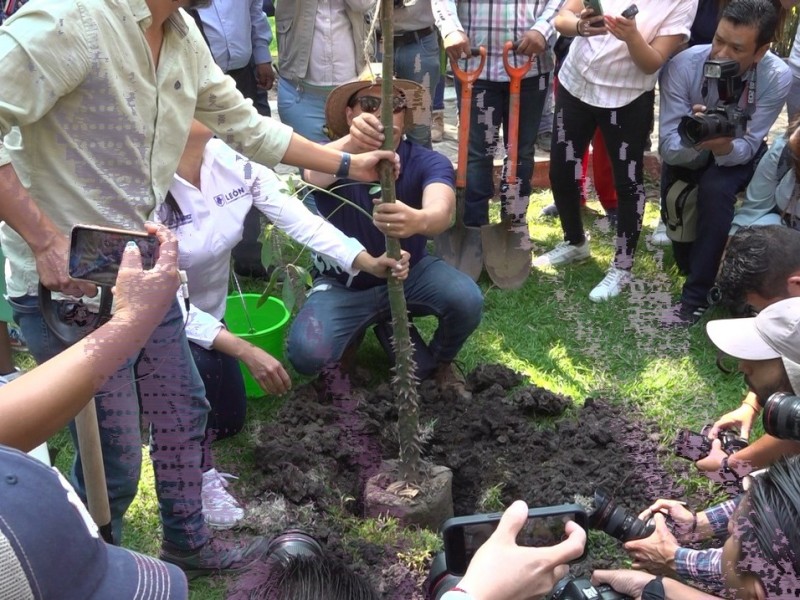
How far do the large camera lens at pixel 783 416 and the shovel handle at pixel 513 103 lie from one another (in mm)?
2645

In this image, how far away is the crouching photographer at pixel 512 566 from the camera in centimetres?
141

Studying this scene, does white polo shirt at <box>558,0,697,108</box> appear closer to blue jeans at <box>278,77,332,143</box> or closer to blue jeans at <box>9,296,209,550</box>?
blue jeans at <box>278,77,332,143</box>

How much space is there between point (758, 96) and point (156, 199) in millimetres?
2930

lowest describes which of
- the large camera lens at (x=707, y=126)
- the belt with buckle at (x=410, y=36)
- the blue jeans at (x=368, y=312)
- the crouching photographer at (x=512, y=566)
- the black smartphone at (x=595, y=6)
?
the blue jeans at (x=368, y=312)

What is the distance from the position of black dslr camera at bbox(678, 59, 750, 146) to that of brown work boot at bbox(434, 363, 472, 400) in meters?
1.50

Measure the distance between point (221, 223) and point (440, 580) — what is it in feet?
4.99

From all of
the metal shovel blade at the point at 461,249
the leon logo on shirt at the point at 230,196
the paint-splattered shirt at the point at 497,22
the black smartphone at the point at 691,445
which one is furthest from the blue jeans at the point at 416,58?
the black smartphone at the point at 691,445

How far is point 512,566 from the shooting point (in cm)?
143

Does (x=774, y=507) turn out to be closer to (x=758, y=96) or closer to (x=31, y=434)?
(x=31, y=434)

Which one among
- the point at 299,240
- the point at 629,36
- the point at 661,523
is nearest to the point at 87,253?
the point at 299,240

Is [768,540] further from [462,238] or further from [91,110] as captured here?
[462,238]

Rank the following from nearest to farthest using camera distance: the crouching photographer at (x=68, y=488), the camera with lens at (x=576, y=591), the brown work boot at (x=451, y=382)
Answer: the crouching photographer at (x=68, y=488) < the camera with lens at (x=576, y=591) < the brown work boot at (x=451, y=382)

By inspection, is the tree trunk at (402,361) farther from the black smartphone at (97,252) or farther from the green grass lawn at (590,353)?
the black smartphone at (97,252)

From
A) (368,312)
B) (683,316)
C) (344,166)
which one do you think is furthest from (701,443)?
(344,166)
